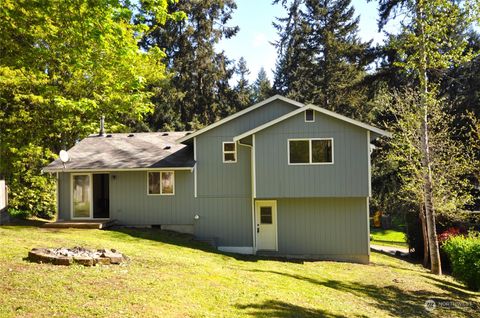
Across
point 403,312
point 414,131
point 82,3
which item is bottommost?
point 403,312

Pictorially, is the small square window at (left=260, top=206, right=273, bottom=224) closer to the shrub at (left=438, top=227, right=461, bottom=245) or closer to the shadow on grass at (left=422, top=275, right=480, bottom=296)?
the shadow on grass at (left=422, top=275, right=480, bottom=296)

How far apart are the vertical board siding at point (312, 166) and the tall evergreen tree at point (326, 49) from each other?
18.4 m

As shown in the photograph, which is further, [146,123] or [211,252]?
[146,123]

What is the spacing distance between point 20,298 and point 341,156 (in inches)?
516

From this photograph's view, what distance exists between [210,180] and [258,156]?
273 cm

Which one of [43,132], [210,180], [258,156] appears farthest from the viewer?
[43,132]

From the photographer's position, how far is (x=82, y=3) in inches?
362

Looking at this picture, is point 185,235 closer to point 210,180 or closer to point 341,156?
point 210,180

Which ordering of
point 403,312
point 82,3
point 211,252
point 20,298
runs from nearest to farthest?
1. point 20,298
2. point 82,3
3. point 403,312
4. point 211,252

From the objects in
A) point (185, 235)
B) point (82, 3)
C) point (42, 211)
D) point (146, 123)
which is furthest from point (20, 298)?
point (146, 123)

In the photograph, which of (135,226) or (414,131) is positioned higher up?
(414,131)

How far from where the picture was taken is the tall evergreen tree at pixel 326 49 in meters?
35.8

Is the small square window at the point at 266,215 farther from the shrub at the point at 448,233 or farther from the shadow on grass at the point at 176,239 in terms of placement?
the shrub at the point at 448,233

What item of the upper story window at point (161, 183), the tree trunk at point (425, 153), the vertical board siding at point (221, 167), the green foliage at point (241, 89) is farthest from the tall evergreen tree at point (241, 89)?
the tree trunk at point (425, 153)
